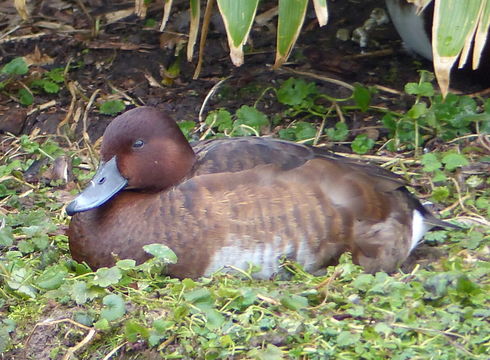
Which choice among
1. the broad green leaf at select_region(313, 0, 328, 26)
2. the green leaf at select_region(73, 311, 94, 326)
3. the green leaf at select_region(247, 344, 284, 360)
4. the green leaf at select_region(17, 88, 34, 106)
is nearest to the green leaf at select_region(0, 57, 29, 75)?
the green leaf at select_region(17, 88, 34, 106)

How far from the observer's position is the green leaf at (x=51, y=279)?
3.40 meters

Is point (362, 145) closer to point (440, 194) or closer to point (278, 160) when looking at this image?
point (440, 194)

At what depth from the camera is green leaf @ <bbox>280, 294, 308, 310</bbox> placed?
125 inches

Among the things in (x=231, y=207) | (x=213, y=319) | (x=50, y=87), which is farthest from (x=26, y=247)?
(x=50, y=87)

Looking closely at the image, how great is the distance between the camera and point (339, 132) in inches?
191

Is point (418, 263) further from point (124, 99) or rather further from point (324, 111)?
point (124, 99)

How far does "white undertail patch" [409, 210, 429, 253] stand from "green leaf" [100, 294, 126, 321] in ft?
4.26

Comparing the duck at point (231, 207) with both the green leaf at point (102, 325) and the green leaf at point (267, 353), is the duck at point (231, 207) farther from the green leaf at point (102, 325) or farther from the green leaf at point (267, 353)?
the green leaf at point (267, 353)

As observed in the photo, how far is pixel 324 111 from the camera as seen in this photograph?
5035 millimetres

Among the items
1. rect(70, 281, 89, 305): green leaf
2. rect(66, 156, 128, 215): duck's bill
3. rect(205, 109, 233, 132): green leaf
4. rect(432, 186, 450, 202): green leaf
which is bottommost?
rect(432, 186, 450, 202): green leaf

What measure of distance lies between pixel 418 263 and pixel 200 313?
1.14 metres

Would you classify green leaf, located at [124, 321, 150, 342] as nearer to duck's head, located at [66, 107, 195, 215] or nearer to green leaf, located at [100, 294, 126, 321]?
green leaf, located at [100, 294, 126, 321]

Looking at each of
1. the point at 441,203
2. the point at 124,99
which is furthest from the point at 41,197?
the point at 441,203

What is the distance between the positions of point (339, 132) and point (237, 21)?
0.97m
